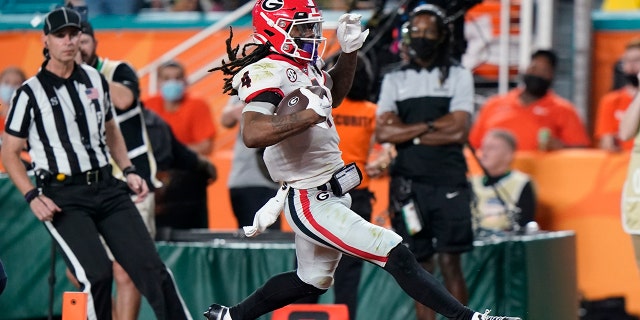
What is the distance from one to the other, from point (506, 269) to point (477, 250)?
0.74ft

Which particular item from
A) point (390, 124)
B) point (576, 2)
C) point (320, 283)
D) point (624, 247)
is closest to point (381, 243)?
point (320, 283)

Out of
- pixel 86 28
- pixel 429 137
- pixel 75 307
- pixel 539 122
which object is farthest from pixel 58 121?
pixel 539 122

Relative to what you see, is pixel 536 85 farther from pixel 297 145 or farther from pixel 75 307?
pixel 75 307

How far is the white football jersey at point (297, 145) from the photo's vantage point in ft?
21.2

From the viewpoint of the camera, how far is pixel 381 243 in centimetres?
652

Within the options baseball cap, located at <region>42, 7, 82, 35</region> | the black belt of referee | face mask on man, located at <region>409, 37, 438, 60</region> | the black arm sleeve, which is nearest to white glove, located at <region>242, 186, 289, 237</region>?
the black belt of referee

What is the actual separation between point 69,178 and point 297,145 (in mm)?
1587

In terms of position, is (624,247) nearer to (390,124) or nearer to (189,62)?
(390,124)

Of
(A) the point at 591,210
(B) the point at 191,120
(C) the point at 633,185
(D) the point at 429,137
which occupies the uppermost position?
(D) the point at 429,137

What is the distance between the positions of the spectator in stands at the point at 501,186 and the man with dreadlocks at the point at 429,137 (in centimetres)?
215

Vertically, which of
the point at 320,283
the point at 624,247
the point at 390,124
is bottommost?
the point at 624,247

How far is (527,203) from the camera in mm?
10633

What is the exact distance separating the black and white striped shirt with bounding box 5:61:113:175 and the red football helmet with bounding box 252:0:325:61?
4.72 ft

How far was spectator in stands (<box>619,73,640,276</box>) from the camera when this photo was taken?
25.3ft
